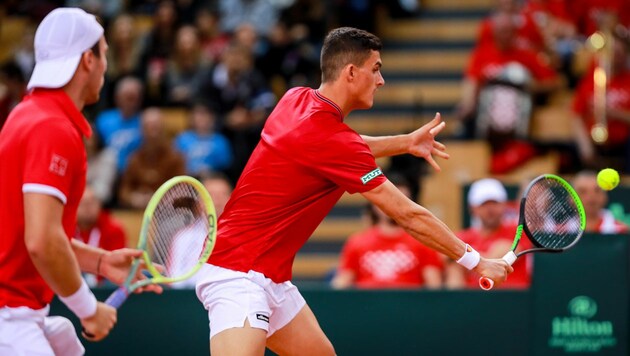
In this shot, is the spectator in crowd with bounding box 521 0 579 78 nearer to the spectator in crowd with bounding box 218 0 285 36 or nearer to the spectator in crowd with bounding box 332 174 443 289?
the spectator in crowd with bounding box 218 0 285 36

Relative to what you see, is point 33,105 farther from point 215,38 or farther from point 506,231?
point 215,38

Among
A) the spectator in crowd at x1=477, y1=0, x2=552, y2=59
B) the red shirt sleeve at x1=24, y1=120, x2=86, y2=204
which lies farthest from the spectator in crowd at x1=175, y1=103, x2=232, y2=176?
the red shirt sleeve at x1=24, y1=120, x2=86, y2=204

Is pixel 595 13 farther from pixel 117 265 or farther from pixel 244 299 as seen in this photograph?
pixel 117 265

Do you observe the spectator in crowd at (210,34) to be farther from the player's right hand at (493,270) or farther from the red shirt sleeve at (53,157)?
the red shirt sleeve at (53,157)

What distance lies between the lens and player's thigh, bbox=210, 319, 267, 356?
17.5 feet

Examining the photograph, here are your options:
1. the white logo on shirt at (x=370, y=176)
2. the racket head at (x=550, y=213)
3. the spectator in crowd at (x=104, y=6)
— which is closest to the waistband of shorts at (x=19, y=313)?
the white logo on shirt at (x=370, y=176)

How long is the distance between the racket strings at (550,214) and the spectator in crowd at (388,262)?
7.03 feet

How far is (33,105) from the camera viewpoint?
4520 mm

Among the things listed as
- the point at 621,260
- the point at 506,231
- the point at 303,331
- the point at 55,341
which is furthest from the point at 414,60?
the point at 55,341

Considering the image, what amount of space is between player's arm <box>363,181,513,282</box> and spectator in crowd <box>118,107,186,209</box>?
5567mm

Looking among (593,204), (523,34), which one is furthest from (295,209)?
(523,34)

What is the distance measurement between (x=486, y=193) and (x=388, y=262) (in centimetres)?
95

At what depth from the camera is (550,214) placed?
6.26m

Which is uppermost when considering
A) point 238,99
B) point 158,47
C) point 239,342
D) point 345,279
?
point 158,47
